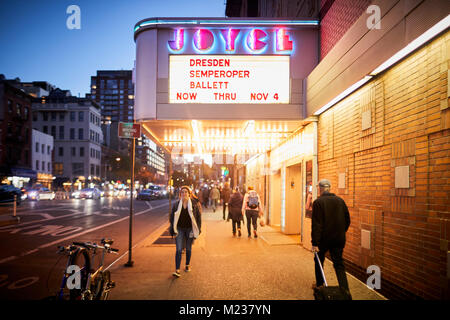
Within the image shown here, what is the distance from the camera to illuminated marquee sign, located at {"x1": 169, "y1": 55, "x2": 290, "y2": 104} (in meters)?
8.74

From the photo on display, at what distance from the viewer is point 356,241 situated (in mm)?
6273

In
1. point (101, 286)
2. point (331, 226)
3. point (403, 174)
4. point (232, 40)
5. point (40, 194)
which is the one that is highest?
point (232, 40)

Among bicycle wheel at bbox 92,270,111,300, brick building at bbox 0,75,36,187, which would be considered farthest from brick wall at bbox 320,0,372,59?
brick building at bbox 0,75,36,187

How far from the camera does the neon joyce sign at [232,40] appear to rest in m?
8.77

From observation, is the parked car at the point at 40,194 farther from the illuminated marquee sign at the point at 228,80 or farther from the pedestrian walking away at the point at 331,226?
the pedestrian walking away at the point at 331,226

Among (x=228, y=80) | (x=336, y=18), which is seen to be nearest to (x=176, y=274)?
(x=228, y=80)

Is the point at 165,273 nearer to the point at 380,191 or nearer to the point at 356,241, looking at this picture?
the point at 356,241

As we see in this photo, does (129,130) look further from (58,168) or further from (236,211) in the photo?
(58,168)

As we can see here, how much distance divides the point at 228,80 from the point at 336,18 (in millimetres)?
3137

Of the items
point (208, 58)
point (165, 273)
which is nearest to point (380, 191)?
point (165, 273)

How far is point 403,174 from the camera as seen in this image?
4.79m

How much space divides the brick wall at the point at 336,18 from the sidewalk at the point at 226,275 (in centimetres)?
550

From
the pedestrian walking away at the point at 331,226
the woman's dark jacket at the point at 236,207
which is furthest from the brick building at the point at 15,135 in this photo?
the pedestrian walking away at the point at 331,226

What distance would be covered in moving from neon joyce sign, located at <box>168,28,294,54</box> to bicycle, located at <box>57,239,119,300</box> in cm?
624
